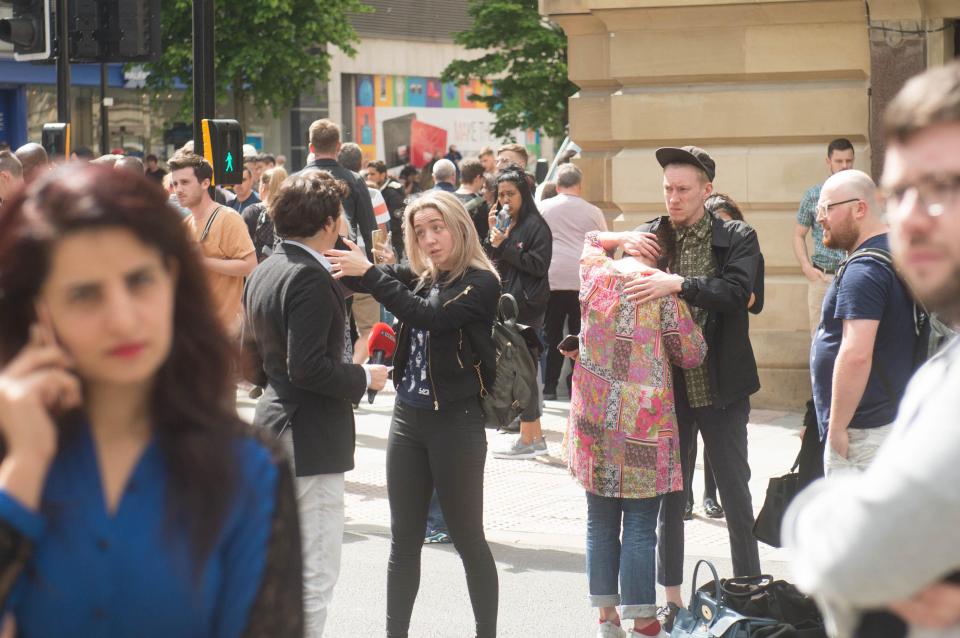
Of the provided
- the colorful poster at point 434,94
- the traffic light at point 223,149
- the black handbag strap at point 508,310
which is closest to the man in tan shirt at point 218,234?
the traffic light at point 223,149

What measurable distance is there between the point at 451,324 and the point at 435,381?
0.23 m

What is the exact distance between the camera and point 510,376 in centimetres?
582

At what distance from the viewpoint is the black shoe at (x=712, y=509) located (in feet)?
26.5

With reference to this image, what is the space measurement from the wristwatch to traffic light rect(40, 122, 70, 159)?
21.3 feet

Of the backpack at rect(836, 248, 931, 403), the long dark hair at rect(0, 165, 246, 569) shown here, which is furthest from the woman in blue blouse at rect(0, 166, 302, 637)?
the backpack at rect(836, 248, 931, 403)

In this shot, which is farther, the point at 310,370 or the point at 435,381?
the point at 435,381

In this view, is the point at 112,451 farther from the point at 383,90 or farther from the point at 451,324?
the point at 383,90

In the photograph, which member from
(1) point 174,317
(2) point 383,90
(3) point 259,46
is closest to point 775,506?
(1) point 174,317

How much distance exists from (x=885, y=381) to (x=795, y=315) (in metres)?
6.32

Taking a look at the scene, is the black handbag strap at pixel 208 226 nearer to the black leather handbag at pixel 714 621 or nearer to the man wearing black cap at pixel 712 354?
the man wearing black cap at pixel 712 354

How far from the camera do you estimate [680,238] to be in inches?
239

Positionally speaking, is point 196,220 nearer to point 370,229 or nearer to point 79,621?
point 370,229

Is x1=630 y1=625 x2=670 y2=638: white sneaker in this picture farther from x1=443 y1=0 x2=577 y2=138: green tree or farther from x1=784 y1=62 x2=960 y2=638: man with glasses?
x1=443 y1=0 x2=577 y2=138: green tree

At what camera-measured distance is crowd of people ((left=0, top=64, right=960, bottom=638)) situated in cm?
188
